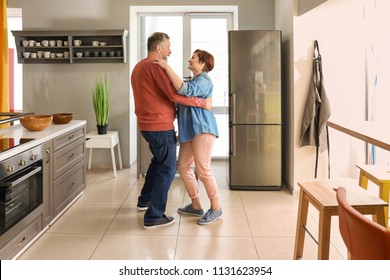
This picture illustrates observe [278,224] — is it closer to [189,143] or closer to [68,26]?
[189,143]

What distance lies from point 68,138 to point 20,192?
1009 mm

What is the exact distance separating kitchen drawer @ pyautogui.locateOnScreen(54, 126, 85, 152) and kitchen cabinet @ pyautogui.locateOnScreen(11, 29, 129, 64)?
1.54 metres

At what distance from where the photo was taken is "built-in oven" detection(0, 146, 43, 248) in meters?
2.38

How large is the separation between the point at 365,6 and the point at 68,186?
3310mm

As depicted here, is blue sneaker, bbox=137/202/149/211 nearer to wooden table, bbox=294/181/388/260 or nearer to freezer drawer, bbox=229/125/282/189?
freezer drawer, bbox=229/125/282/189

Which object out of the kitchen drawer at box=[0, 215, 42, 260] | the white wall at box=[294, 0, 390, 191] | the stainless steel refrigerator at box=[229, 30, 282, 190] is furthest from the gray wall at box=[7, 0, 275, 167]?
the kitchen drawer at box=[0, 215, 42, 260]

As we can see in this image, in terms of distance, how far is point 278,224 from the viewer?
331cm

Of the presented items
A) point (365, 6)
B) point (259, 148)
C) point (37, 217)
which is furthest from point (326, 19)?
point (37, 217)

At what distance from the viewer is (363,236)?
1.24m

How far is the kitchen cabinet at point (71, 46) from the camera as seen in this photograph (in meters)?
5.09

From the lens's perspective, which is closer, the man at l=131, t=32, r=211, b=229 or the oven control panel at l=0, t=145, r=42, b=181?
the oven control panel at l=0, t=145, r=42, b=181

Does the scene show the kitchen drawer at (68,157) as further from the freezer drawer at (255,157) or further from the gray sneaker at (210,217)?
the freezer drawer at (255,157)
